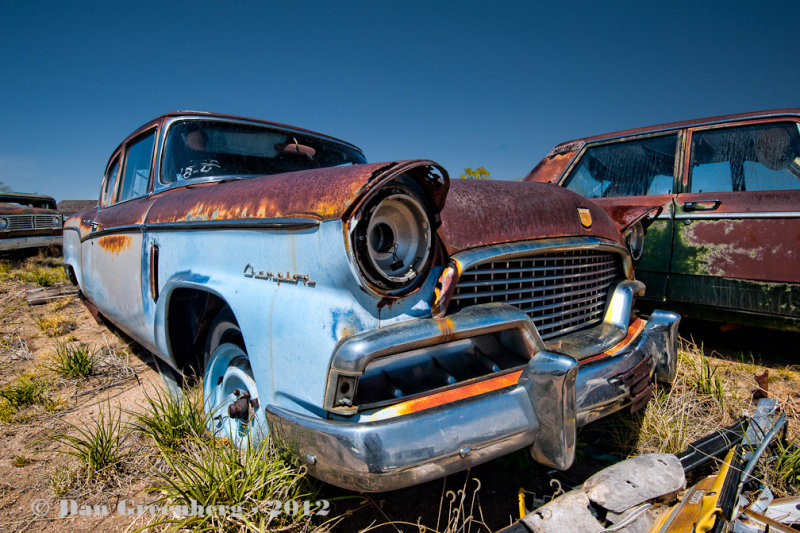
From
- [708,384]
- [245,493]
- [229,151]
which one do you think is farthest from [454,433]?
[229,151]

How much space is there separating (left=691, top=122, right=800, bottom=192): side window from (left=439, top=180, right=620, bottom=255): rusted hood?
5.93ft

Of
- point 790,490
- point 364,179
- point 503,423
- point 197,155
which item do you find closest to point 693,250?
point 790,490

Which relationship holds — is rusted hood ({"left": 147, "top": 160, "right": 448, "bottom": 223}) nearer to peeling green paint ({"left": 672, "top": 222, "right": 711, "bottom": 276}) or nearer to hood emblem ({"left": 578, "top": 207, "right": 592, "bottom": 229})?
hood emblem ({"left": 578, "top": 207, "right": 592, "bottom": 229})

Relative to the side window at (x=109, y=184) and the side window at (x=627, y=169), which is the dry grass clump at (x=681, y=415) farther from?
the side window at (x=109, y=184)

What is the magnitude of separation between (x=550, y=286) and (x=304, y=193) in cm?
102

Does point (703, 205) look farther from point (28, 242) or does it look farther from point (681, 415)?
point (28, 242)

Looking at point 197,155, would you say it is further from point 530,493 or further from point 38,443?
point 530,493

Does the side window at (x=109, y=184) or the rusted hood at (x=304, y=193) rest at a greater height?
the side window at (x=109, y=184)

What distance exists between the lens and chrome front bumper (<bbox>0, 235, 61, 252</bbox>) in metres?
8.38

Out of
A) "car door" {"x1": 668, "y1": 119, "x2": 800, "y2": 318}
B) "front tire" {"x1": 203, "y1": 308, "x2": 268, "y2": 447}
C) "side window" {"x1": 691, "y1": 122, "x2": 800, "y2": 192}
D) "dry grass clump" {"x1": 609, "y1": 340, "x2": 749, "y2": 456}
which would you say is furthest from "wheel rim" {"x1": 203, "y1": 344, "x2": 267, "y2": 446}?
"side window" {"x1": 691, "y1": 122, "x2": 800, "y2": 192}

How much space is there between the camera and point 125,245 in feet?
8.06

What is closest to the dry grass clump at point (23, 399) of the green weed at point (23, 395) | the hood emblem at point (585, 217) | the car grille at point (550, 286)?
the green weed at point (23, 395)

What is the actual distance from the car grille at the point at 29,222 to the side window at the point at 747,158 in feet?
36.1

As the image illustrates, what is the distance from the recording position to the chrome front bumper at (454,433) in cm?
108
